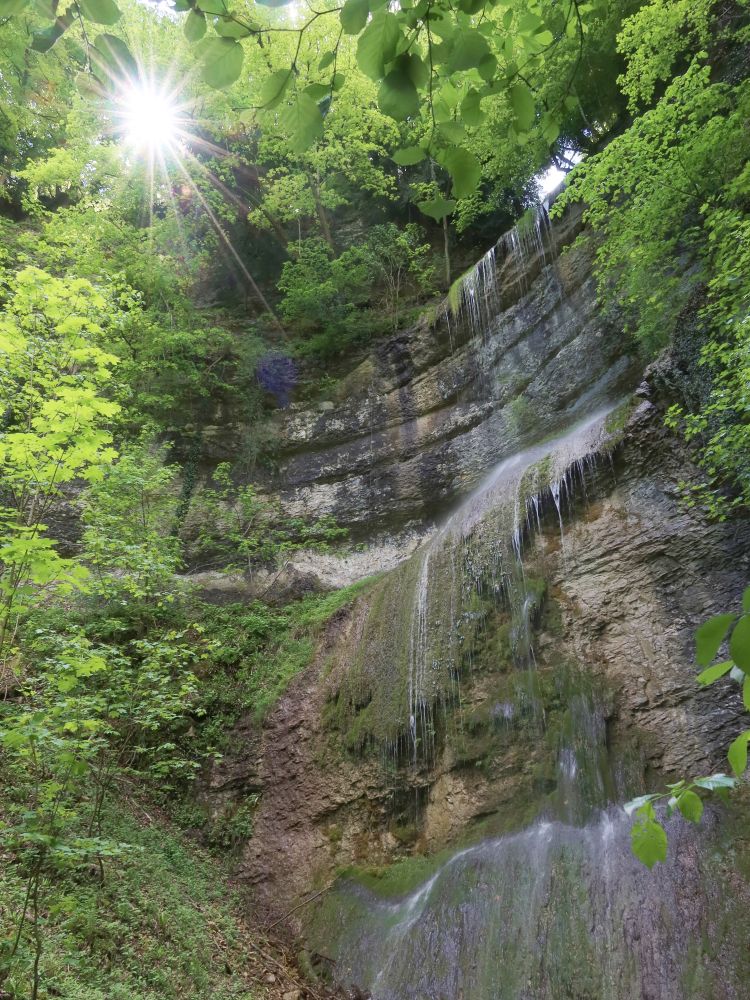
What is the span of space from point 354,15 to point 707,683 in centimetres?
149

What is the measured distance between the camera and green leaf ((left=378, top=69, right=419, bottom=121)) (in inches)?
52.4

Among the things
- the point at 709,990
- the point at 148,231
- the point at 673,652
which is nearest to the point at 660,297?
the point at 673,652

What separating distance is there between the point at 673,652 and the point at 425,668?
267 centimetres

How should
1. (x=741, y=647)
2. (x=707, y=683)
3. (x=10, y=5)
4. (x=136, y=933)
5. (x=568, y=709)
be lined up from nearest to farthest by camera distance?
(x=741, y=647) < (x=707, y=683) < (x=10, y=5) < (x=136, y=933) < (x=568, y=709)

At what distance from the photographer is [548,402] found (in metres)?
9.97

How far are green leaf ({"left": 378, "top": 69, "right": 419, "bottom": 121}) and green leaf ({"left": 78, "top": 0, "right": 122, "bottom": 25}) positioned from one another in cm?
56

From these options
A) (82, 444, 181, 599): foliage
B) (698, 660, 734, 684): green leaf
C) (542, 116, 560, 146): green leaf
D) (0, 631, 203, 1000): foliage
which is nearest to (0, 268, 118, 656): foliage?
(0, 631, 203, 1000): foliage

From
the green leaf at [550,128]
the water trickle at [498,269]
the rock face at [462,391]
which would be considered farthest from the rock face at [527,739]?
the green leaf at [550,128]

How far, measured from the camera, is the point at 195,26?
4.48ft

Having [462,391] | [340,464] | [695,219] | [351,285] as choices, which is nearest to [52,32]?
[695,219]

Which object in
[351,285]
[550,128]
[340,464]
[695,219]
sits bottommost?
[550,128]

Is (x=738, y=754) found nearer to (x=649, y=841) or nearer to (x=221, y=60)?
(x=649, y=841)

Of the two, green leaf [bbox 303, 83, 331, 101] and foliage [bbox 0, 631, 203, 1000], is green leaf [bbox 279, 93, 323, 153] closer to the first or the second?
green leaf [bbox 303, 83, 331, 101]

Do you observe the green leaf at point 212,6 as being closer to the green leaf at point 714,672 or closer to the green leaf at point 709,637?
the green leaf at point 709,637
